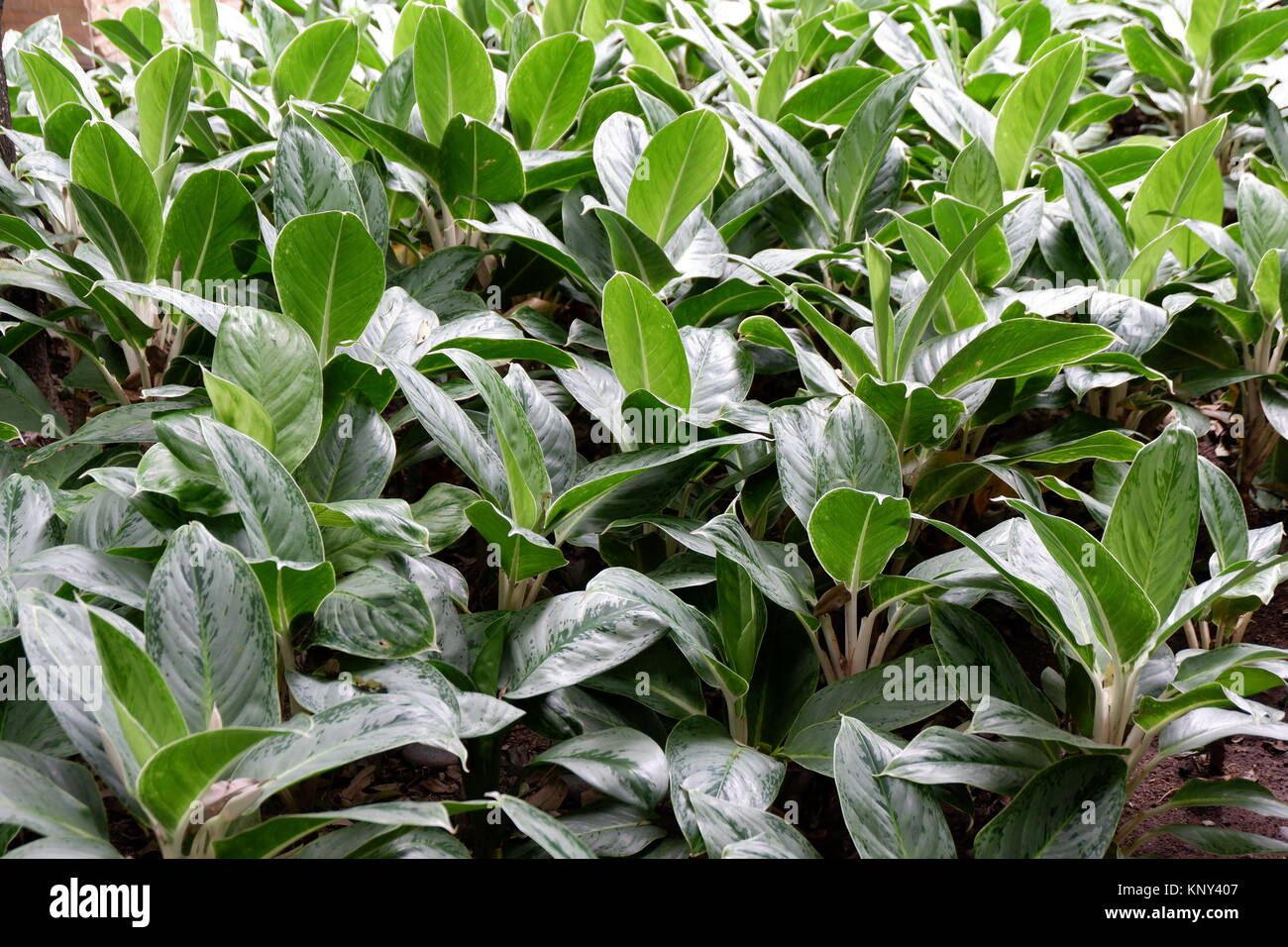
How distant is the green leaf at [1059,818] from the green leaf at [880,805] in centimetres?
6

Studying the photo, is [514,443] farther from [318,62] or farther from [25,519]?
[318,62]

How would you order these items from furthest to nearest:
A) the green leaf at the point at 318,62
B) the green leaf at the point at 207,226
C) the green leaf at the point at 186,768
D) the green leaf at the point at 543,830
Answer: the green leaf at the point at 318,62 → the green leaf at the point at 207,226 → the green leaf at the point at 543,830 → the green leaf at the point at 186,768

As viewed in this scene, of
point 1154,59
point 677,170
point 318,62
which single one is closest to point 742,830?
point 677,170

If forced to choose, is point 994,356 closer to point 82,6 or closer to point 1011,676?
point 1011,676

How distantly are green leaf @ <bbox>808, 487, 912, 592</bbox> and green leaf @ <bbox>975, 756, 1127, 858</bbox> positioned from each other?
11.7 inches

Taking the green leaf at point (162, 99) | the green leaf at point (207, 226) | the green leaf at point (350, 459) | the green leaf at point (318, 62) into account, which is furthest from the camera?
the green leaf at point (318, 62)

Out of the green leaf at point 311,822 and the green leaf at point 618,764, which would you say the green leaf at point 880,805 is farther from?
the green leaf at point 311,822

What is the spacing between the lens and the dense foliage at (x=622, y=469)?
1056 mm

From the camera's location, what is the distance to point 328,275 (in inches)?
53.1

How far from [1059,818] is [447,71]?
1500mm

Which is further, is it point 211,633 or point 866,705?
point 866,705

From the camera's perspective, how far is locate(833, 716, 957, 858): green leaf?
1.08 m

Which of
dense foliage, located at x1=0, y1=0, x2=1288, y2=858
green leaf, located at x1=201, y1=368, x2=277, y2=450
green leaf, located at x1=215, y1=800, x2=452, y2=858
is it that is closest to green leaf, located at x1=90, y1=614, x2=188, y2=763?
dense foliage, located at x1=0, y1=0, x2=1288, y2=858

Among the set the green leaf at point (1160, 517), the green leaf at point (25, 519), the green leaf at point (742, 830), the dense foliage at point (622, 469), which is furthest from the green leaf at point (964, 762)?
the green leaf at point (25, 519)
